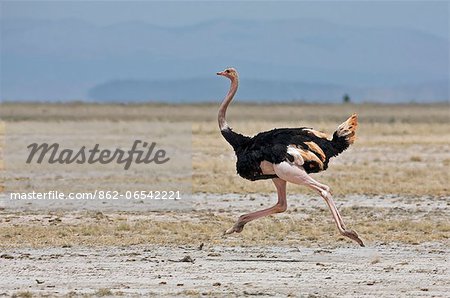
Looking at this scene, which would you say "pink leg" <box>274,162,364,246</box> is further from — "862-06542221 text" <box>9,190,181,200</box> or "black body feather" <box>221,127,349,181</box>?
"862-06542221 text" <box>9,190,181,200</box>

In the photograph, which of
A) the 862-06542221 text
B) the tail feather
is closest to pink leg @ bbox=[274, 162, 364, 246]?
the tail feather

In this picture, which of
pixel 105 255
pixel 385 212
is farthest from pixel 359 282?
Result: pixel 385 212

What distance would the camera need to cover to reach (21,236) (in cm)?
1498

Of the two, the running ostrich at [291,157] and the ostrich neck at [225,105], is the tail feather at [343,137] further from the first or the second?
the ostrich neck at [225,105]

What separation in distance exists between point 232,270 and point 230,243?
2.25 m

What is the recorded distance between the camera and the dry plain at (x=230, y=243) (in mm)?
11320

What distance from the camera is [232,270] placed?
12.2m

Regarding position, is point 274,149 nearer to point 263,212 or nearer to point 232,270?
point 263,212

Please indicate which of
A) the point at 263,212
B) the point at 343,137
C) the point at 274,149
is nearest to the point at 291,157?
the point at 274,149

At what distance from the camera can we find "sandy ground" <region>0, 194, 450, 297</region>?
1101 cm

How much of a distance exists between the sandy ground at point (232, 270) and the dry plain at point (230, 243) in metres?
0.01

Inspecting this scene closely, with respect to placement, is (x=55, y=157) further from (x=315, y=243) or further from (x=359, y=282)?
(x=359, y=282)

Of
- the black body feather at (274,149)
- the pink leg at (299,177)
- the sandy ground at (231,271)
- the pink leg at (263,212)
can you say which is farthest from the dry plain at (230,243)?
the black body feather at (274,149)

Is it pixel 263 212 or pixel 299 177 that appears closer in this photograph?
pixel 299 177
